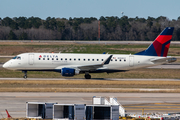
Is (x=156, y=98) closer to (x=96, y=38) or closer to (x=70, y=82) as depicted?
(x=70, y=82)

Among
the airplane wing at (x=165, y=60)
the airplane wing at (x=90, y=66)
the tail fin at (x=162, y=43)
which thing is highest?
the tail fin at (x=162, y=43)

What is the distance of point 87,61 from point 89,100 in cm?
1629

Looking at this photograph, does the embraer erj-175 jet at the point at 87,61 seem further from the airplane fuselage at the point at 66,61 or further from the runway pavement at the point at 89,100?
the runway pavement at the point at 89,100

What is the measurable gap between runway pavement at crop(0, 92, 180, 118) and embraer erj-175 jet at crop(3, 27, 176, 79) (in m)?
12.0

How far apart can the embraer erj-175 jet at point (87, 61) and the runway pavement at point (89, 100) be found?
1196 cm

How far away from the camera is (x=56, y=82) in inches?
1593

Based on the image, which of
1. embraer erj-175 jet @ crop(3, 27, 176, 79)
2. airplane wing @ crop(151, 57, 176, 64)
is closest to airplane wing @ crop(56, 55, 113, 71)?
embraer erj-175 jet @ crop(3, 27, 176, 79)

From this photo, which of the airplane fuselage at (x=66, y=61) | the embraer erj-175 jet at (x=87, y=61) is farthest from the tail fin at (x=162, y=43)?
the airplane fuselage at (x=66, y=61)

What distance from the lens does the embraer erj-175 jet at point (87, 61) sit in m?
43.9

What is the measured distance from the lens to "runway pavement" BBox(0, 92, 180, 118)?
2516 cm

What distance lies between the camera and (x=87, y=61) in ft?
147

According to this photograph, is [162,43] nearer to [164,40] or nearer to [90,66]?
[164,40]

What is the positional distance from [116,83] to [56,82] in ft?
26.4

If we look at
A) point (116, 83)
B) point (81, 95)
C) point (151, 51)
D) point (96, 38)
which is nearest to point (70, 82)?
point (116, 83)
